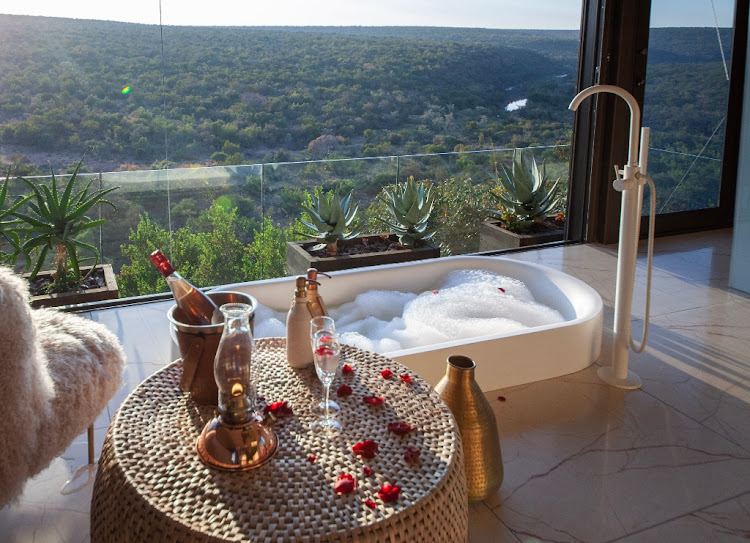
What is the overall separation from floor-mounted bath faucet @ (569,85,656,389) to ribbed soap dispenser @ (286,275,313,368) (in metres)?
1.25

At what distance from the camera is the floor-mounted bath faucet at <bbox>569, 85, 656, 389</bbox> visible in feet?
8.75

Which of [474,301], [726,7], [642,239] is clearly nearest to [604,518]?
[474,301]

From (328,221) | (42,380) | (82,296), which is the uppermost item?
(42,380)

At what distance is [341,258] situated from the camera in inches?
169

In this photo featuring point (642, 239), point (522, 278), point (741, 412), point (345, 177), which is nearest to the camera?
point (741, 412)

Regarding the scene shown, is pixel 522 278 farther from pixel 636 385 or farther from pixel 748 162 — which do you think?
pixel 748 162

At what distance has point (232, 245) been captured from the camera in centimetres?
414

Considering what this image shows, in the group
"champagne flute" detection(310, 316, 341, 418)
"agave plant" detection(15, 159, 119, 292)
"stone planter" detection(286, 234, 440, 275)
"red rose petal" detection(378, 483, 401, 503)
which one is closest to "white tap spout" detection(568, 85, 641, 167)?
"champagne flute" detection(310, 316, 341, 418)

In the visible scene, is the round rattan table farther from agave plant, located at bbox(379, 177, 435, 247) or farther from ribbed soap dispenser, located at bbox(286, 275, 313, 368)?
agave plant, located at bbox(379, 177, 435, 247)

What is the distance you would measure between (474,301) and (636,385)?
2.64 feet

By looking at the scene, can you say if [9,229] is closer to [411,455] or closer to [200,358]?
[200,358]

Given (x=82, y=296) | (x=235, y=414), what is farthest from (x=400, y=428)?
(x=82, y=296)

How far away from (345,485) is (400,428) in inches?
9.8

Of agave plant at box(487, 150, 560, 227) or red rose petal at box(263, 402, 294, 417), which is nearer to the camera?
red rose petal at box(263, 402, 294, 417)
